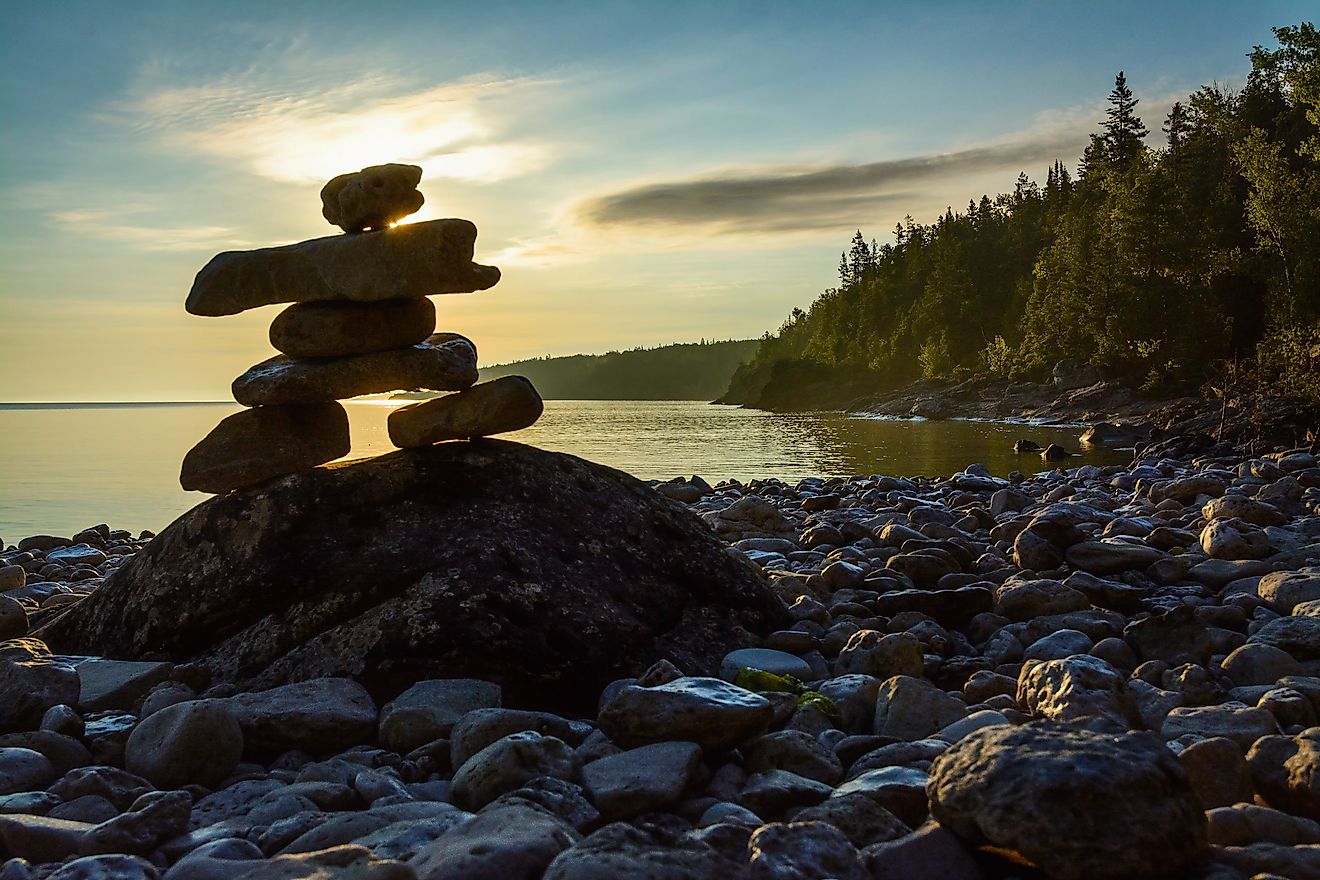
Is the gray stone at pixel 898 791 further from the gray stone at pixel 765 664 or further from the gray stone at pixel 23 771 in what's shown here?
the gray stone at pixel 23 771

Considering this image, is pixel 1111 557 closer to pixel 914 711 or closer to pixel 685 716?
pixel 914 711

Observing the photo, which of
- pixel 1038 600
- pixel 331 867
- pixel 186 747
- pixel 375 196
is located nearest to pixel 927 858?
pixel 331 867

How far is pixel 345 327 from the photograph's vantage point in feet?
21.2

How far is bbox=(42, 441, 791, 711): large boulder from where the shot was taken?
5.34m

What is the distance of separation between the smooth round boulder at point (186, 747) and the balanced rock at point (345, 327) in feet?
9.21

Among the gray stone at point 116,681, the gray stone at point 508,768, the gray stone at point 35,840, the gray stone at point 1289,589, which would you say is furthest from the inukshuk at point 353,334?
the gray stone at point 1289,589

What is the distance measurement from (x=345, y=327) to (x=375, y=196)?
889mm

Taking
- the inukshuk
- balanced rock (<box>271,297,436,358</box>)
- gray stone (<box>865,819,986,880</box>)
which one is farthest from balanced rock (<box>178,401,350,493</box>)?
gray stone (<box>865,819,986,880</box>)

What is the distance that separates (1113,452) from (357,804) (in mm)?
28791

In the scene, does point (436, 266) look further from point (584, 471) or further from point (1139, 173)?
point (1139, 173)

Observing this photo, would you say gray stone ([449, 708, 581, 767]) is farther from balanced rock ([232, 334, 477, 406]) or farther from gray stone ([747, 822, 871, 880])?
balanced rock ([232, 334, 477, 406])

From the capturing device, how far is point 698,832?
310cm

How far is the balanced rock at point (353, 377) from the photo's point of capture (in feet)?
21.0

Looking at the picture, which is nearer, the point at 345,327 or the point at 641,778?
the point at 641,778
